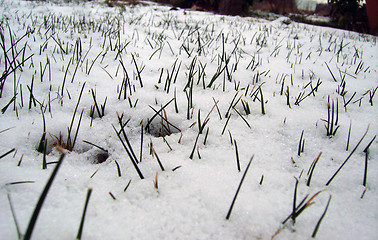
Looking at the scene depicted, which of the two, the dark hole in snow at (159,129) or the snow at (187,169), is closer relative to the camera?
the snow at (187,169)

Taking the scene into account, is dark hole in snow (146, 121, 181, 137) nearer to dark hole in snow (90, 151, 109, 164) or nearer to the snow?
the snow

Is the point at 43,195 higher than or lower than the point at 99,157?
higher

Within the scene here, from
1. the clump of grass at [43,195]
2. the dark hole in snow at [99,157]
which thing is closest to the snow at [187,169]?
the dark hole in snow at [99,157]

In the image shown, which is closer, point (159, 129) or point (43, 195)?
point (43, 195)

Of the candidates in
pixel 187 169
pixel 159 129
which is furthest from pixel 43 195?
pixel 159 129

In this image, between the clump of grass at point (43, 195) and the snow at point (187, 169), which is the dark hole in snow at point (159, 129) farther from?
the clump of grass at point (43, 195)

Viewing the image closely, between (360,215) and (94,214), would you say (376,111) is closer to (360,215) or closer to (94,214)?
(360,215)

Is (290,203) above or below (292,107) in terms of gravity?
below

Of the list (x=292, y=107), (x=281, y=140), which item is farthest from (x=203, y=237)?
(x=292, y=107)

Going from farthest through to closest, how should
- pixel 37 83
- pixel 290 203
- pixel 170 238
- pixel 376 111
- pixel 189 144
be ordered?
pixel 37 83 → pixel 376 111 → pixel 189 144 → pixel 290 203 → pixel 170 238

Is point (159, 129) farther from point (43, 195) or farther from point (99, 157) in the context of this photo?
point (43, 195)

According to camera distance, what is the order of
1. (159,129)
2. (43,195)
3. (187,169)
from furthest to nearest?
1. (159,129)
2. (187,169)
3. (43,195)
